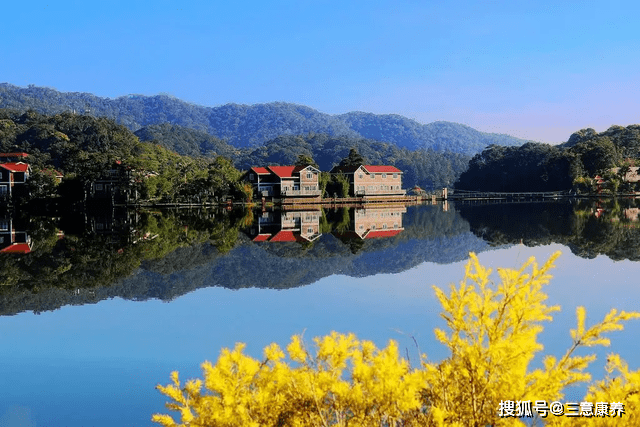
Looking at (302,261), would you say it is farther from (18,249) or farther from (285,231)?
(285,231)

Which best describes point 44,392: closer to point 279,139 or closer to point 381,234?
point 381,234

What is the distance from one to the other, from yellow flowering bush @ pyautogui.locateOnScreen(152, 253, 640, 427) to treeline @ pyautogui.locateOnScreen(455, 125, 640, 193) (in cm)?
6714

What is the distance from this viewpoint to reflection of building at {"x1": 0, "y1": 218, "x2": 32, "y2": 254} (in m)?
20.5

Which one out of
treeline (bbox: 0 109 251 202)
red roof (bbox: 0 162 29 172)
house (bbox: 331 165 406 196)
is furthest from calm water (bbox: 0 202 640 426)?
house (bbox: 331 165 406 196)

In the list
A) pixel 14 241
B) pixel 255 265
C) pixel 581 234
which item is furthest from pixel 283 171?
pixel 255 265

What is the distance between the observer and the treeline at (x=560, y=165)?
68750 mm

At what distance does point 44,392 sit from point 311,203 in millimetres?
50135

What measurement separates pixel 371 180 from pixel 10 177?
35068mm

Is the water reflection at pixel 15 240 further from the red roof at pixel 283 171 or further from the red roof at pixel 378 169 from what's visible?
the red roof at pixel 378 169

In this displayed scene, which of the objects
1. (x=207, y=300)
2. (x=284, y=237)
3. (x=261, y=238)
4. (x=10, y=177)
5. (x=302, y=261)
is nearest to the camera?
(x=207, y=300)

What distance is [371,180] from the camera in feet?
210

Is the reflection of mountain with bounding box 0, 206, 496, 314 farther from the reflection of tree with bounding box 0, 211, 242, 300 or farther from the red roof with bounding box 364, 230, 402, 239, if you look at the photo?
the red roof with bounding box 364, 230, 402, 239

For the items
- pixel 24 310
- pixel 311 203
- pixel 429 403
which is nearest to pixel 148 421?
pixel 429 403

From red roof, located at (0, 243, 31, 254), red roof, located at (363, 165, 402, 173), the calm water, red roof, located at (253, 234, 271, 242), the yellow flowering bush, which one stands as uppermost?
red roof, located at (363, 165, 402, 173)
